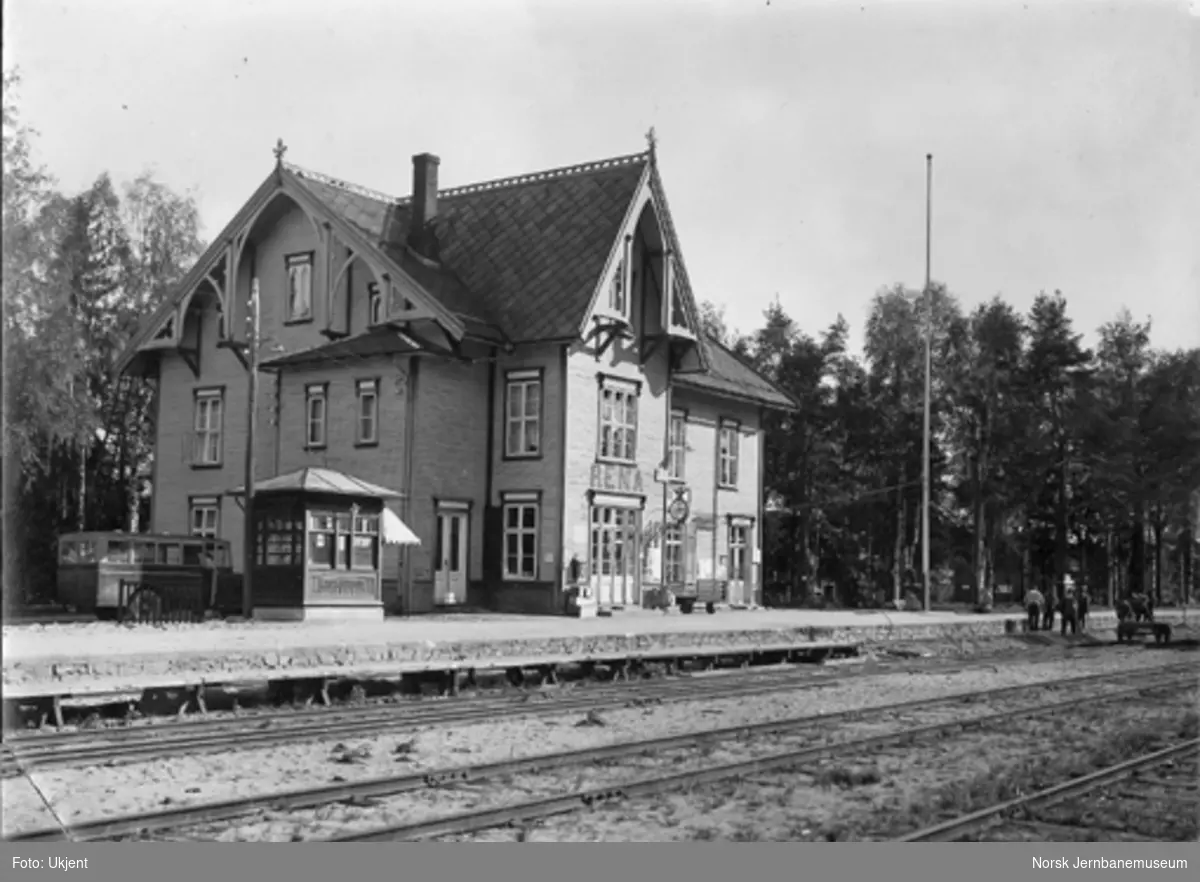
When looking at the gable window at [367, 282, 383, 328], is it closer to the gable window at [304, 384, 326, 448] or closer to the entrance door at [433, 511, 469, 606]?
the gable window at [304, 384, 326, 448]

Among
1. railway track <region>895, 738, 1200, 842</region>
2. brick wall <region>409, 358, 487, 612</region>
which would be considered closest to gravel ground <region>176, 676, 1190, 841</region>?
railway track <region>895, 738, 1200, 842</region>

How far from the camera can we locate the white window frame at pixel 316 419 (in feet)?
127

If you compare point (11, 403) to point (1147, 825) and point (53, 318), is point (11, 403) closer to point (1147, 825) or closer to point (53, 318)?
point (53, 318)

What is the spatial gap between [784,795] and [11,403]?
97.6 feet

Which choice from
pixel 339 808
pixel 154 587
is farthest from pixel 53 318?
pixel 339 808

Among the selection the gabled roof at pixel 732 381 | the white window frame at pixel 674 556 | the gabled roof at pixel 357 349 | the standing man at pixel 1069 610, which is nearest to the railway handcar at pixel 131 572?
the gabled roof at pixel 357 349

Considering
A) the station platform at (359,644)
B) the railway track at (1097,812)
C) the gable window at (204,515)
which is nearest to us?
the railway track at (1097,812)

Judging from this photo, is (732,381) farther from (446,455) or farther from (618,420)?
(446,455)

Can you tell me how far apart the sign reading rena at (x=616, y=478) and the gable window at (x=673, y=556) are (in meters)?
2.81

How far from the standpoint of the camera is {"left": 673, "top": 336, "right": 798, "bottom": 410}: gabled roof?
44.5m

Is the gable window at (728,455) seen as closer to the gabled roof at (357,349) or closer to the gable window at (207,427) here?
the gabled roof at (357,349)

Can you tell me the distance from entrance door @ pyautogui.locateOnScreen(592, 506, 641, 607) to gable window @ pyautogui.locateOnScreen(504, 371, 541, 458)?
8.24 ft

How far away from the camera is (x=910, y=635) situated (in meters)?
37.2

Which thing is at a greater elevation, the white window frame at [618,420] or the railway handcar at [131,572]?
the white window frame at [618,420]
